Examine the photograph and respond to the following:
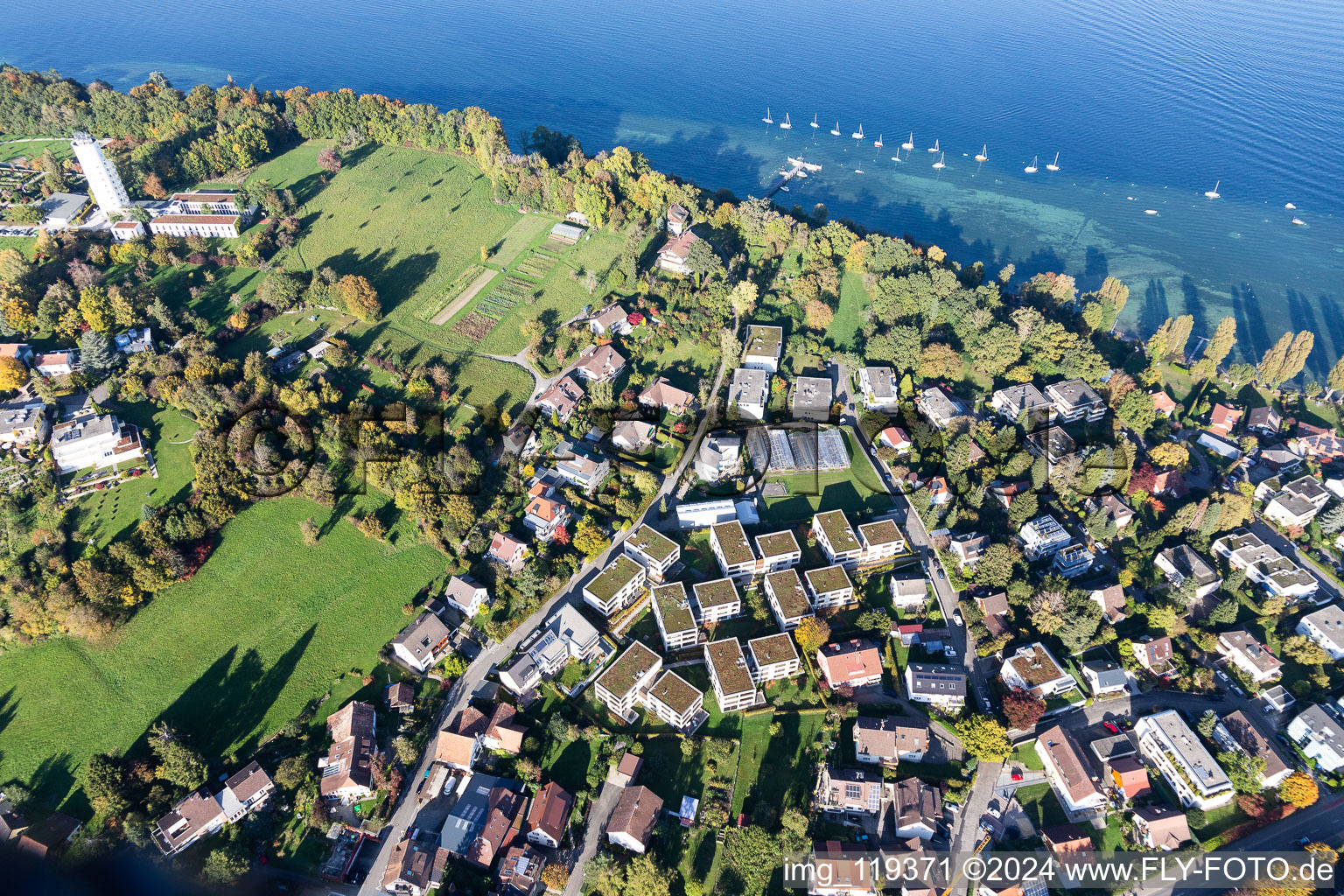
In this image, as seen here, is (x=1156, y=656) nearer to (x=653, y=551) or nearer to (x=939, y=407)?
(x=939, y=407)

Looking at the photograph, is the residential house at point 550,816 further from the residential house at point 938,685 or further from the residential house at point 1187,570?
the residential house at point 1187,570

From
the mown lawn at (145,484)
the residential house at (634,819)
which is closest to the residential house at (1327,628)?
the residential house at (634,819)

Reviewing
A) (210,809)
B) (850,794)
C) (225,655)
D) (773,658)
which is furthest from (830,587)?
(225,655)

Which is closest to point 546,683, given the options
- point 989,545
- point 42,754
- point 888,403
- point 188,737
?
point 188,737

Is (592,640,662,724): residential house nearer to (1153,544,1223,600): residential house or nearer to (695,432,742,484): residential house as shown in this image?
(695,432,742,484): residential house

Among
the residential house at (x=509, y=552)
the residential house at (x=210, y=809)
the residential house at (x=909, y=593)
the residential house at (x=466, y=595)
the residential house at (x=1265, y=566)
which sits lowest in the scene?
the residential house at (x=210, y=809)

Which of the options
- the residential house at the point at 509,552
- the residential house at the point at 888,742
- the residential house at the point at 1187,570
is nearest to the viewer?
the residential house at the point at 888,742
